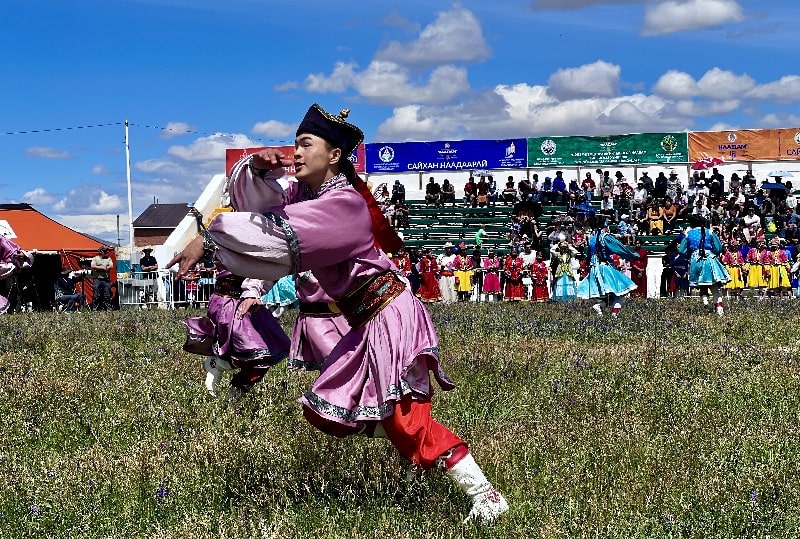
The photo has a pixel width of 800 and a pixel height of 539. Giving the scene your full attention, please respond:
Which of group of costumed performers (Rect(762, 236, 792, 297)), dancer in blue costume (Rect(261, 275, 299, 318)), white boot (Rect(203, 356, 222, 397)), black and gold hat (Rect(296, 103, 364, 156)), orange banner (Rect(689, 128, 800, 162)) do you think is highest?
orange banner (Rect(689, 128, 800, 162))

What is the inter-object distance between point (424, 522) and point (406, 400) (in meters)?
0.59

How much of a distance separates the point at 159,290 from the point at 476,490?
23995mm

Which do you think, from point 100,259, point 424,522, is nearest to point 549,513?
point 424,522

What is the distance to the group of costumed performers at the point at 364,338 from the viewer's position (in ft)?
16.3

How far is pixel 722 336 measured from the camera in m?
12.8

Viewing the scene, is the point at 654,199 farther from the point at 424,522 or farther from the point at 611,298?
the point at 424,522

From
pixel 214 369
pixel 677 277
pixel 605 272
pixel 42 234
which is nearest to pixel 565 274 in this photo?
pixel 677 277

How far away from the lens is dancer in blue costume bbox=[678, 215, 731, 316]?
62.0 ft

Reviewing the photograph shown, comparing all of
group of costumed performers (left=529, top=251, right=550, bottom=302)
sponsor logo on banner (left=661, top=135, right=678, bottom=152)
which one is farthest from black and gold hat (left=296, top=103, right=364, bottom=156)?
sponsor logo on banner (left=661, top=135, right=678, bottom=152)

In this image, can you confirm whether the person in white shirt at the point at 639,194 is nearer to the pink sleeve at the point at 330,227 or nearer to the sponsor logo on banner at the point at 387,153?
the sponsor logo on banner at the point at 387,153

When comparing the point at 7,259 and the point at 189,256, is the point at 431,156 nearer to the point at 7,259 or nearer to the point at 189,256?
the point at 7,259

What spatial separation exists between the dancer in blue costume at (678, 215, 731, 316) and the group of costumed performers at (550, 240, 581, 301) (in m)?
5.53

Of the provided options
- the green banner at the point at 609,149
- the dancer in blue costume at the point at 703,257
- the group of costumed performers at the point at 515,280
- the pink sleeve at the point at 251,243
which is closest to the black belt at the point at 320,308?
the pink sleeve at the point at 251,243

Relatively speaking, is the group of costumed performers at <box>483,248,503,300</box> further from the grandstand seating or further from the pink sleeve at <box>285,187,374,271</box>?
the pink sleeve at <box>285,187,374,271</box>
